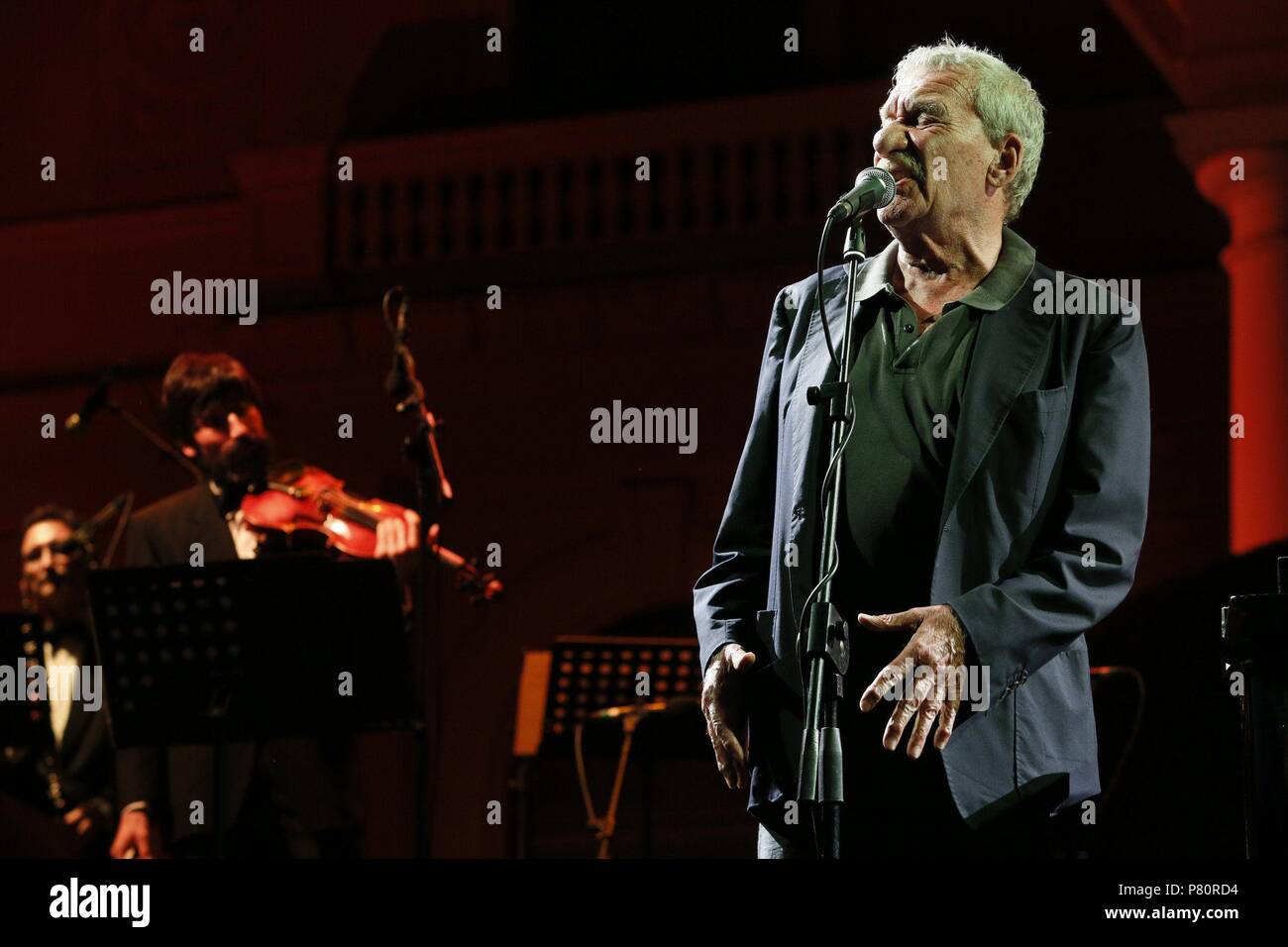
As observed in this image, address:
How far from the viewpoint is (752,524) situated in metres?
2.68

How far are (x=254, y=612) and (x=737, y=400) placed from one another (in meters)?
3.92

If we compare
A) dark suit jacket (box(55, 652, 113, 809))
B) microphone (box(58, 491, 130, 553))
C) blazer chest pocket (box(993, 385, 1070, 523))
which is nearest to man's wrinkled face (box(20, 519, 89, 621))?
microphone (box(58, 491, 130, 553))

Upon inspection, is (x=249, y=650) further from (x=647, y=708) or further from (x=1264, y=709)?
(x=1264, y=709)

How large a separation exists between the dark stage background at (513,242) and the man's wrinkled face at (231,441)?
3.05 meters

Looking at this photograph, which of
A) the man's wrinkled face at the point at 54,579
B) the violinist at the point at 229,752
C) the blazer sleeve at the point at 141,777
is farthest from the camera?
the man's wrinkled face at the point at 54,579

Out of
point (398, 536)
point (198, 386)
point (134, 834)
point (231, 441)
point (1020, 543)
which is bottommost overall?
point (134, 834)

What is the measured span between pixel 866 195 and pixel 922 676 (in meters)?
0.65

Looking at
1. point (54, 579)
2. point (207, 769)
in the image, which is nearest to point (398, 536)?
point (207, 769)

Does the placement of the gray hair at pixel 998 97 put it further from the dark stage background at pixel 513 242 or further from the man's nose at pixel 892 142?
the dark stage background at pixel 513 242

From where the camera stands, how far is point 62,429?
8562 mm

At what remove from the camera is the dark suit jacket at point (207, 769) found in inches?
180

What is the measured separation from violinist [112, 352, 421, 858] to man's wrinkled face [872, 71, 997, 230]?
2144mm

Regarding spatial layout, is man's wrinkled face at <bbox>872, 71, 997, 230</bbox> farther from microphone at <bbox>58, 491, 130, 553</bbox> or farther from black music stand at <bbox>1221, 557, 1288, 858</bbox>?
microphone at <bbox>58, 491, 130, 553</bbox>

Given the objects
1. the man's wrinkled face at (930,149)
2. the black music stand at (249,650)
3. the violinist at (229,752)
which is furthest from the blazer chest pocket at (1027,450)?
the violinist at (229,752)
